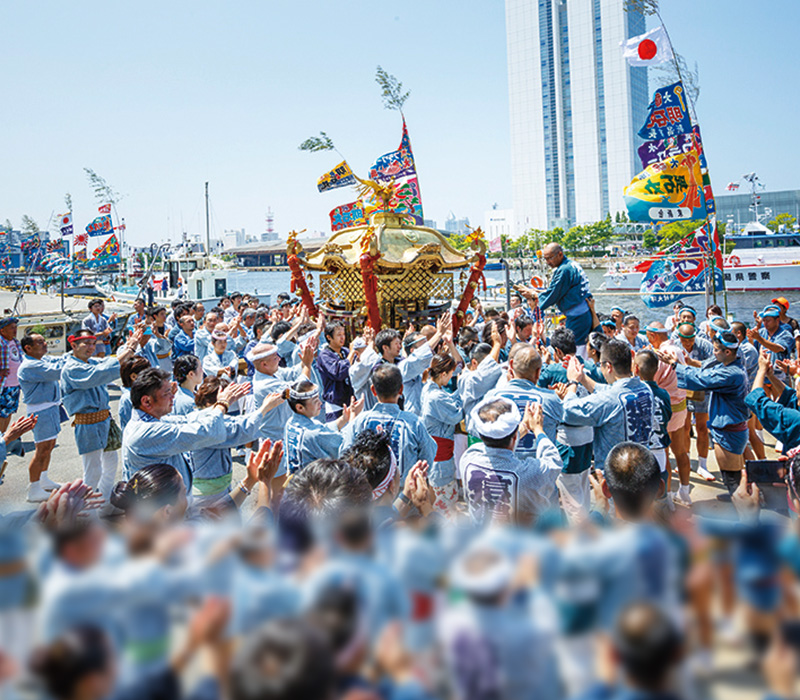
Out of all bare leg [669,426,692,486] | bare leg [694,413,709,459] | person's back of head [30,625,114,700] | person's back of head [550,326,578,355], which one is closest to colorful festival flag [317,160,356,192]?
person's back of head [550,326,578,355]

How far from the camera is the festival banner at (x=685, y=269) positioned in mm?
10789

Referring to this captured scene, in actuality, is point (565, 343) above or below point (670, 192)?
below

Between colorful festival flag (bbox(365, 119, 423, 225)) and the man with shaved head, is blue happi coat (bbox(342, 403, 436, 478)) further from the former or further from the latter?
colorful festival flag (bbox(365, 119, 423, 225))

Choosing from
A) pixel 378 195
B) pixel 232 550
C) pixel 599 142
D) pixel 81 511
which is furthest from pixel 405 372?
pixel 599 142

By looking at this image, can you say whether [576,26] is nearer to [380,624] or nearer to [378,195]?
[378,195]

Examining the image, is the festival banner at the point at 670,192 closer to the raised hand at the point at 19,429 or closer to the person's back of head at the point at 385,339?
the person's back of head at the point at 385,339

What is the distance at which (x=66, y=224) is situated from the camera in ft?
99.9

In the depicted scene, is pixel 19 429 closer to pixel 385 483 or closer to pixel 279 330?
pixel 385 483

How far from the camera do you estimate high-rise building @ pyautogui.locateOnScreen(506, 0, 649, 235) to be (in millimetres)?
96625

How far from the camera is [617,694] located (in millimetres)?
1021

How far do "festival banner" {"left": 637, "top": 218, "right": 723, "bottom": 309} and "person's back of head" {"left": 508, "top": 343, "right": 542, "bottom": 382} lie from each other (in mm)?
7967

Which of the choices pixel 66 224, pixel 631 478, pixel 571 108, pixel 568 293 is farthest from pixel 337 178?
pixel 571 108

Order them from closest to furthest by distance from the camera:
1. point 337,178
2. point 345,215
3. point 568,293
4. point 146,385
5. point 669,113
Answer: point 146,385 → point 568,293 → point 337,178 → point 669,113 → point 345,215

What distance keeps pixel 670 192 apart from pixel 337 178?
259 inches
